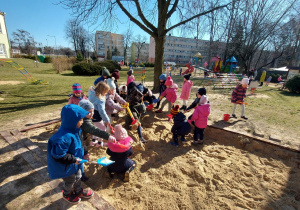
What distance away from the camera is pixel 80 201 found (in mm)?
2291

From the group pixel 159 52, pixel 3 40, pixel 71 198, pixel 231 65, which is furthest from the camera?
pixel 3 40

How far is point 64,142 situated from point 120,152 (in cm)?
107

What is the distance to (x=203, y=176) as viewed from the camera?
3078 mm

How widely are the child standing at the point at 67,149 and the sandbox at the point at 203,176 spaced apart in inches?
28.9

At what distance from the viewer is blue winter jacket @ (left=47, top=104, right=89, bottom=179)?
72.9 inches

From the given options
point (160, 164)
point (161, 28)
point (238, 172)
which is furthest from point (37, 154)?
point (161, 28)

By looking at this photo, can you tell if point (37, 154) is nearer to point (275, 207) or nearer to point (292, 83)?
point (275, 207)

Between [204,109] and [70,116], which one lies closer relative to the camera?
[70,116]

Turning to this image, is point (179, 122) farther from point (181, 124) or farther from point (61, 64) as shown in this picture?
point (61, 64)

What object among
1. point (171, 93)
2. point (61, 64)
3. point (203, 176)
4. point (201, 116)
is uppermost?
point (61, 64)

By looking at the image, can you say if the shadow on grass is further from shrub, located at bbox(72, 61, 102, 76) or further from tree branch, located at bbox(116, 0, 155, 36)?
shrub, located at bbox(72, 61, 102, 76)

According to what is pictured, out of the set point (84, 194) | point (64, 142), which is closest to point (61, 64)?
point (84, 194)

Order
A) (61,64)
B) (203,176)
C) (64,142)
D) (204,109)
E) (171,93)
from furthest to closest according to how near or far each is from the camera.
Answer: (61,64)
(171,93)
(204,109)
(203,176)
(64,142)

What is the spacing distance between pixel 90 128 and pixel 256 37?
910 inches
